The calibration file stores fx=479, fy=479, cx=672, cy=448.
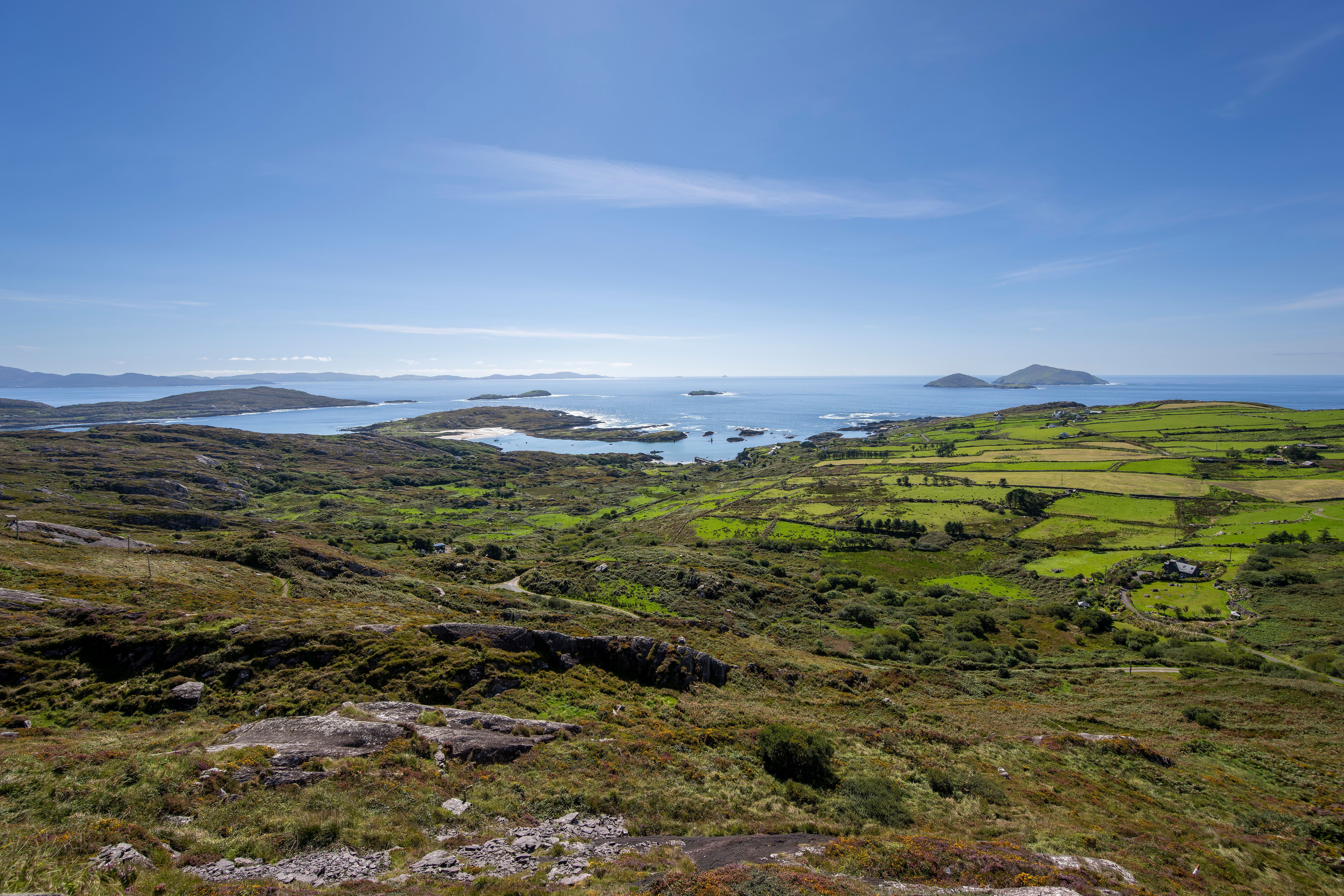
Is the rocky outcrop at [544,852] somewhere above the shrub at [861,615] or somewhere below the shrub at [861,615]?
above

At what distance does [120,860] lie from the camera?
8.51 meters

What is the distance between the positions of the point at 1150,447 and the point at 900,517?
77.2 meters

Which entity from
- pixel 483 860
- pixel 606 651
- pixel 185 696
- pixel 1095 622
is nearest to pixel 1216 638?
pixel 1095 622

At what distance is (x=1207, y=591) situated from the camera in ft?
156

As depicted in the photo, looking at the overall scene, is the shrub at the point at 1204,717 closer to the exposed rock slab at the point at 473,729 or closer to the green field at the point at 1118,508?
the exposed rock slab at the point at 473,729

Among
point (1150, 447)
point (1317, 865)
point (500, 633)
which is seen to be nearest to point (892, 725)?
point (1317, 865)

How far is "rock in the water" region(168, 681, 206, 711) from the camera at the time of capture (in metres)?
15.8

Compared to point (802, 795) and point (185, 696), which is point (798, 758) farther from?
point (185, 696)

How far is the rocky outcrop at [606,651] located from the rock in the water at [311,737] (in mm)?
6762

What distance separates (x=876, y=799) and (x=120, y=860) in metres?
18.2

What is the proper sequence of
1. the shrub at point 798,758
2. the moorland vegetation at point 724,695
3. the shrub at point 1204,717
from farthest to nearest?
1. the shrub at point 1204,717
2. the shrub at point 798,758
3. the moorland vegetation at point 724,695

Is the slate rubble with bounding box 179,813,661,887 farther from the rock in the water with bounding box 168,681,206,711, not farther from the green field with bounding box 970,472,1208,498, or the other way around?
the green field with bounding box 970,472,1208,498

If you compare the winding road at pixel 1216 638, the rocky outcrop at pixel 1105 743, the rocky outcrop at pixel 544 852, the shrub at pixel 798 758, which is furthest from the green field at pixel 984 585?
the rocky outcrop at pixel 544 852

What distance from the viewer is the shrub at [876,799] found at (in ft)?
48.4
